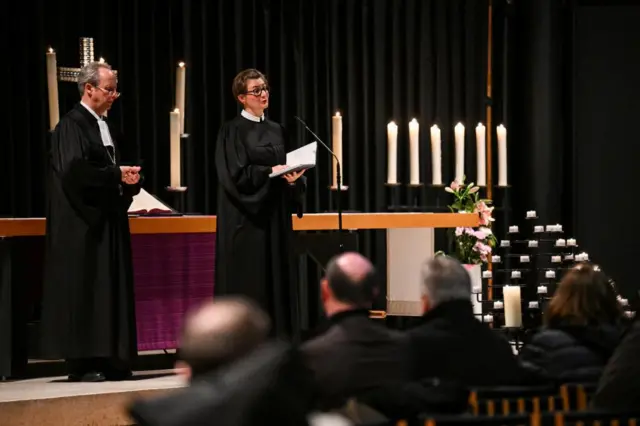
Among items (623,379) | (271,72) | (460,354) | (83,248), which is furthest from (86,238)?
(271,72)

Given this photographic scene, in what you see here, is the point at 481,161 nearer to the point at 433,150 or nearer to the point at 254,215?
the point at 433,150

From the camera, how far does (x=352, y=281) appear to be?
454cm

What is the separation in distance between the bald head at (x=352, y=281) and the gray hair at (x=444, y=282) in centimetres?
31

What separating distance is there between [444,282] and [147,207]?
355 cm

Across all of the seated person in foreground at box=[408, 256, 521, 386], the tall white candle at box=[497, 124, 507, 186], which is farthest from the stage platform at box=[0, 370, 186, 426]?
the tall white candle at box=[497, 124, 507, 186]

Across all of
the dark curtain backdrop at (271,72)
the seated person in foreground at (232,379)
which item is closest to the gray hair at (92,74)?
the dark curtain backdrop at (271,72)

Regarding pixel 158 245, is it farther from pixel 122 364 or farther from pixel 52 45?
pixel 52 45

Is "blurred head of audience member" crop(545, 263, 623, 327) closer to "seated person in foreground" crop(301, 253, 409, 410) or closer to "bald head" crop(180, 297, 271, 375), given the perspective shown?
"seated person in foreground" crop(301, 253, 409, 410)

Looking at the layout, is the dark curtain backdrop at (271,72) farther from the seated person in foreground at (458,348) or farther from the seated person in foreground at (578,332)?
the seated person in foreground at (578,332)

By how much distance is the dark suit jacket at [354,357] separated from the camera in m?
4.38

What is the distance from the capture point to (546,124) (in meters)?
11.3

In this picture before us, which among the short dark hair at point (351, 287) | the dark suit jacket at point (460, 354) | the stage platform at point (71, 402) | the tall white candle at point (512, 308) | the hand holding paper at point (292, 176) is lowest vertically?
the stage platform at point (71, 402)

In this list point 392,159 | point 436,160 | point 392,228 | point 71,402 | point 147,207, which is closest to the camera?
point 71,402

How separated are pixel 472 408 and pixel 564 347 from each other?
935mm
